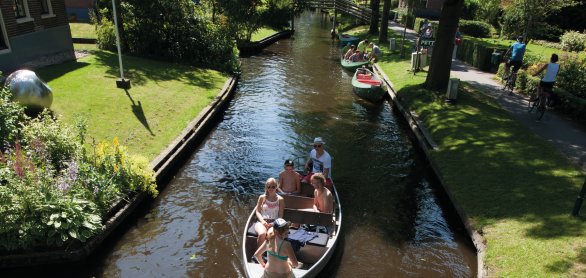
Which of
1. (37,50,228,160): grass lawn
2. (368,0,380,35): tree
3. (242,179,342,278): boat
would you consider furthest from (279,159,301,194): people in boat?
(368,0,380,35): tree

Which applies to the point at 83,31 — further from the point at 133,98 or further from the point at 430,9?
the point at 430,9

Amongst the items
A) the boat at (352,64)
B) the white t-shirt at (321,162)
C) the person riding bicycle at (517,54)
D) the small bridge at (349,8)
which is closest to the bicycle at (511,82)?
the person riding bicycle at (517,54)

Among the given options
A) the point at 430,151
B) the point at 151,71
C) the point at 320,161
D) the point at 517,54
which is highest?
the point at 517,54

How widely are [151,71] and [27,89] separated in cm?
939

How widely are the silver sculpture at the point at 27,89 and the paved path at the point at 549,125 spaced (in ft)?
55.6

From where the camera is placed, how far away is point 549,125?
51.3ft

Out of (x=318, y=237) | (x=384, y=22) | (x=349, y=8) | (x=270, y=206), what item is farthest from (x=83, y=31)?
(x=349, y=8)

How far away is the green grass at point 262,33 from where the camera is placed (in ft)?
133

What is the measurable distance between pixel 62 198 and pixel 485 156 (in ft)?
40.1

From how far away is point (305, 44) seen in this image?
1682 inches

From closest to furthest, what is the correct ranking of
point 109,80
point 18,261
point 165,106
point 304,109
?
1. point 18,261
2. point 165,106
3. point 109,80
4. point 304,109

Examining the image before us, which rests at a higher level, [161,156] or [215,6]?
[215,6]

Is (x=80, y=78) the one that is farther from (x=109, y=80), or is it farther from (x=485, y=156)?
(x=485, y=156)

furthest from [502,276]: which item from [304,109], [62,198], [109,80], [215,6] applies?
[215,6]
